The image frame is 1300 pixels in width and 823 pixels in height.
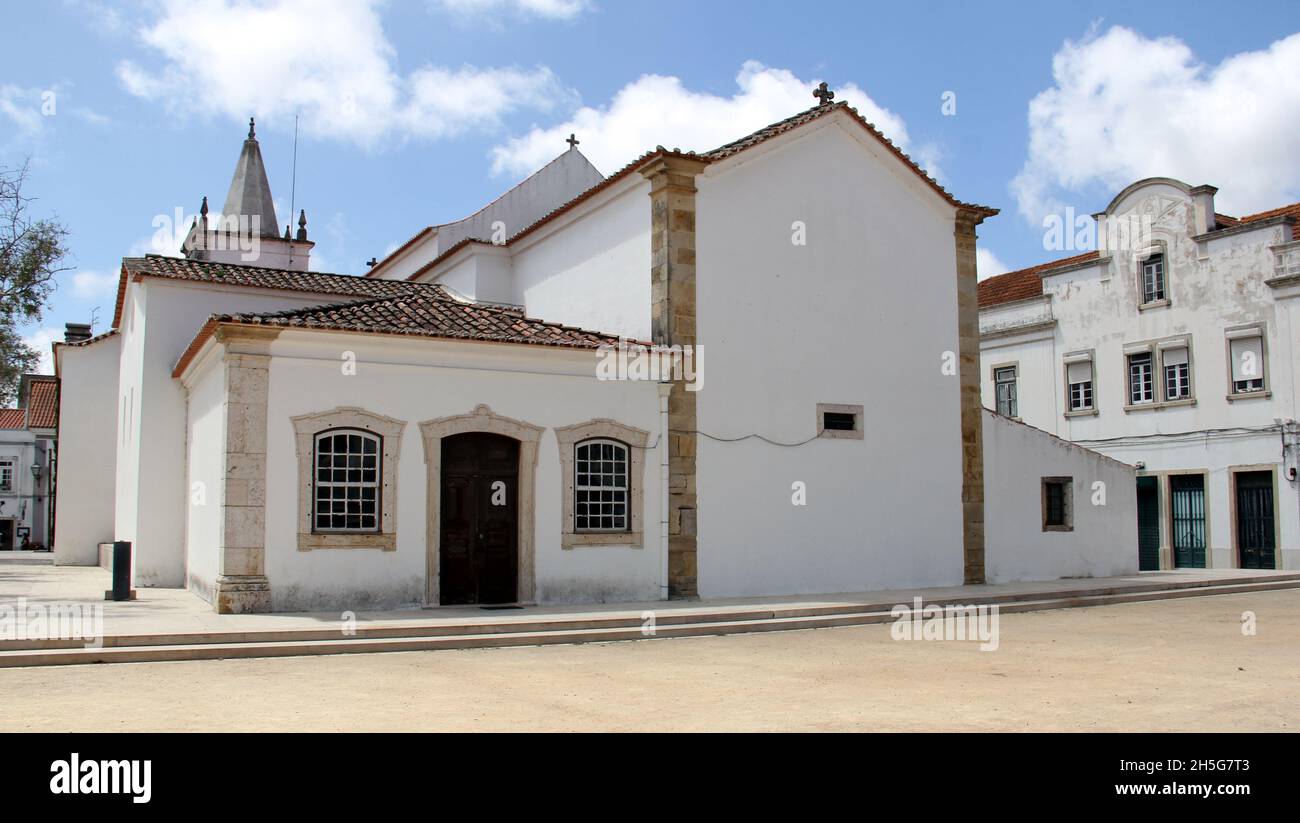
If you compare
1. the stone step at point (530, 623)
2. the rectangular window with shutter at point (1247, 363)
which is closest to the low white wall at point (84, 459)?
the stone step at point (530, 623)

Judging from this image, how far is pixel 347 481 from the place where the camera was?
1368cm

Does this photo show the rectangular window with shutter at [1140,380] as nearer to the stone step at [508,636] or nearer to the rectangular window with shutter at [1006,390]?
the rectangular window with shutter at [1006,390]

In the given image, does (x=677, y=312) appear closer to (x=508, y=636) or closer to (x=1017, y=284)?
(x=508, y=636)

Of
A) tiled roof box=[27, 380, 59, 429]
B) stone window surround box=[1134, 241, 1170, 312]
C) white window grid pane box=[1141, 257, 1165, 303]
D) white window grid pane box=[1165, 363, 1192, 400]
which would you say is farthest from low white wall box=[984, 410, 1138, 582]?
tiled roof box=[27, 380, 59, 429]

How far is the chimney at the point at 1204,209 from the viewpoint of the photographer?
1021 inches

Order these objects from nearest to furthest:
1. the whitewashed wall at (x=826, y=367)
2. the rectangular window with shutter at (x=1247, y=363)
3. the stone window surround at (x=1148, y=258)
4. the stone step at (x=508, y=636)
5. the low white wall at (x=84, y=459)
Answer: the stone step at (x=508, y=636), the whitewashed wall at (x=826, y=367), the low white wall at (x=84, y=459), the rectangular window with shutter at (x=1247, y=363), the stone window surround at (x=1148, y=258)

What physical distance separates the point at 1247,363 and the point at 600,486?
17.2 m

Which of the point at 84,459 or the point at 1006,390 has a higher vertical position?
the point at 1006,390

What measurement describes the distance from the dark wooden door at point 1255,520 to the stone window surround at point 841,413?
497 inches

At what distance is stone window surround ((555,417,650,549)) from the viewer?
48.8ft

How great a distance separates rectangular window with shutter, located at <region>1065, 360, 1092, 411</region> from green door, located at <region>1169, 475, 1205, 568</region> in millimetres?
3079

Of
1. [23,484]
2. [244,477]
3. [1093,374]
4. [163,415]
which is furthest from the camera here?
[23,484]

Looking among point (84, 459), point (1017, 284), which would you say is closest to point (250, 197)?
point (84, 459)

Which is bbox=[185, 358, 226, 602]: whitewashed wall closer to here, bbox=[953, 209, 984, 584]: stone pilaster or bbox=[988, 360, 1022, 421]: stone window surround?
bbox=[953, 209, 984, 584]: stone pilaster
